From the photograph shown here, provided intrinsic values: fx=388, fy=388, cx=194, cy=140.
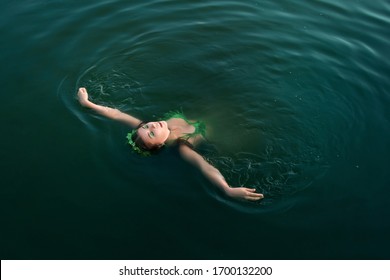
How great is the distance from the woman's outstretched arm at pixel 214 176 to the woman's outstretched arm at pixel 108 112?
112 cm

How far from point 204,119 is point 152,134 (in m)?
1.56

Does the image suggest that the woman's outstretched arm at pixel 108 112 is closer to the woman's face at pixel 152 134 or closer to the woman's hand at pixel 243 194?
the woman's face at pixel 152 134

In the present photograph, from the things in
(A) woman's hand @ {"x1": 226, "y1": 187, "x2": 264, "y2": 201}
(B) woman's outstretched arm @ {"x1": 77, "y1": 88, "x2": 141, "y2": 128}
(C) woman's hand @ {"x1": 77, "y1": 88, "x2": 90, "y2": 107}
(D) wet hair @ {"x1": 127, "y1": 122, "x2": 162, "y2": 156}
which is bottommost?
(A) woman's hand @ {"x1": 226, "y1": 187, "x2": 264, "y2": 201}

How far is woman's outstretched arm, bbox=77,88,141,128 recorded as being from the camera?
7016mm

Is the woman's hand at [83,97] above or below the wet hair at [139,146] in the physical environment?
above

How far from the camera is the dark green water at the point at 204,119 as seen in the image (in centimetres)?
558

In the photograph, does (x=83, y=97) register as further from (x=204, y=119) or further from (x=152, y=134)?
(x=204, y=119)

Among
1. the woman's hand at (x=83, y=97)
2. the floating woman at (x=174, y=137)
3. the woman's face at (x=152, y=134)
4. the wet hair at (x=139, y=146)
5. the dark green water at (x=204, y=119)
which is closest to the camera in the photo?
the dark green water at (x=204, y=119)

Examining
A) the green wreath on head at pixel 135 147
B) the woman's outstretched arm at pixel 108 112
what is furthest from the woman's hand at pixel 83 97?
the green wreath on head at pixel 135 147

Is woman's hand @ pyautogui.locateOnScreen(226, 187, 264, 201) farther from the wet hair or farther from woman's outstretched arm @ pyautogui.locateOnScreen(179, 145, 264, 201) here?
the wet hair

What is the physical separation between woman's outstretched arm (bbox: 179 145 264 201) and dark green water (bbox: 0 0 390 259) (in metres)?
0.17

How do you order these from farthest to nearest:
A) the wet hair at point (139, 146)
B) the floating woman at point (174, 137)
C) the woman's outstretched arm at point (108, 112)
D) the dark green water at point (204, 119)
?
the woman's outstretched arm at point (108, 112) → the wet hair at point (139, 146) → the floating woman at point (174, 137) → the dark green water at point (204, 119)

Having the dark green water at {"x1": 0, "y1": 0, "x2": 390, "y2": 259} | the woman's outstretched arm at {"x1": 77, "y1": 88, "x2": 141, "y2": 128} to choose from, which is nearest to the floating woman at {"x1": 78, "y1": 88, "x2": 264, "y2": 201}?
the woman's outstretched arm at {"x1": 77, "y1": 88, "x2": 141, "y2": 128}

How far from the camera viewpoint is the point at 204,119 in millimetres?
7426
